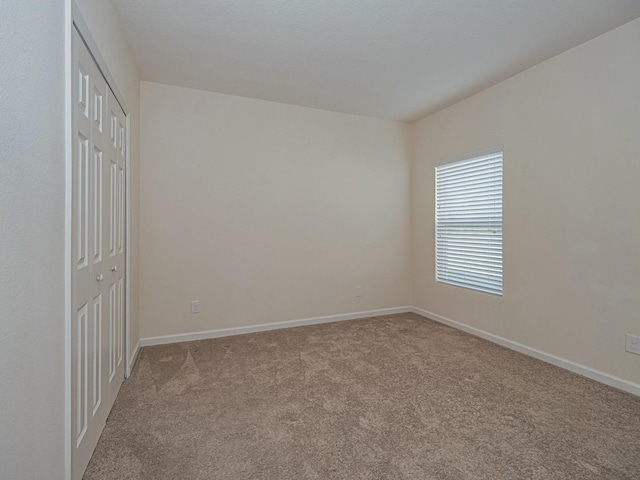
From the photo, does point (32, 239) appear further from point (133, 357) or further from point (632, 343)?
point (632, 343)

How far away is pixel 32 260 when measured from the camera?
1026mm

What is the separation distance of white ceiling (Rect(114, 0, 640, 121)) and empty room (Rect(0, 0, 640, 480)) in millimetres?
25

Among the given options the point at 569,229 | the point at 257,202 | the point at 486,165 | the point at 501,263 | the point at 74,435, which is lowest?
the point at 74,435

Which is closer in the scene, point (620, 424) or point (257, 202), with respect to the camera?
point (620, 424)

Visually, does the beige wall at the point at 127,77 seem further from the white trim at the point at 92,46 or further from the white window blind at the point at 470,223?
the white window blind at the point at 470,223

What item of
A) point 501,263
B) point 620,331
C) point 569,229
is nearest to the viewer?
point 620,331

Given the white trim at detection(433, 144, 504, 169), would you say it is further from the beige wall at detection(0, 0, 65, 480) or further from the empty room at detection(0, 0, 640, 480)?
the beige wall at detection(0, 0, 65, 480)

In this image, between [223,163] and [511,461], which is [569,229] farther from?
[223,163]

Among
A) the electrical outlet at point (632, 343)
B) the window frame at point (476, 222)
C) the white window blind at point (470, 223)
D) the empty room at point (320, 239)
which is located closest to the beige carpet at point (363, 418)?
the empty room at point (320, 239)

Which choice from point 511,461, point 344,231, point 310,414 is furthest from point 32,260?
point 344,231

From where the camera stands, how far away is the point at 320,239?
411cm

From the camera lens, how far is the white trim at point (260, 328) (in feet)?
11.1

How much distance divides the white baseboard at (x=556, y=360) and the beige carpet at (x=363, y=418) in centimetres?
8

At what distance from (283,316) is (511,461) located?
269cm
